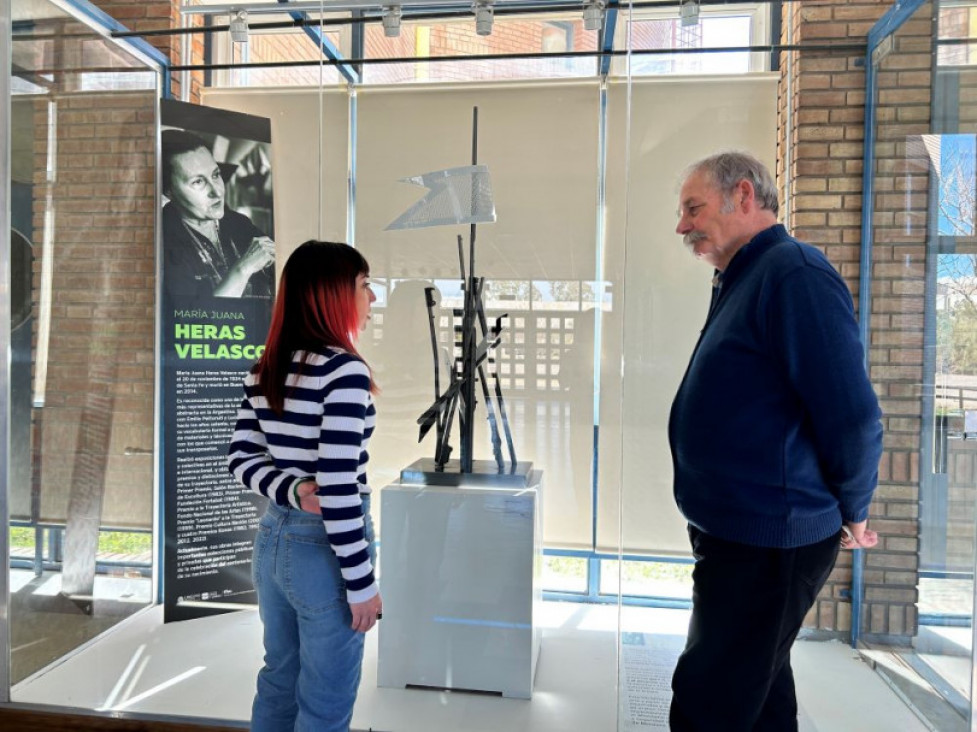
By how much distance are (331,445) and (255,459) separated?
0.98 ft

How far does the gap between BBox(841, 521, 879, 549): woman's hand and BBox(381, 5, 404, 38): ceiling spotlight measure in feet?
7.72

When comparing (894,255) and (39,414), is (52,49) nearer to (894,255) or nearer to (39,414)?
(39,414)

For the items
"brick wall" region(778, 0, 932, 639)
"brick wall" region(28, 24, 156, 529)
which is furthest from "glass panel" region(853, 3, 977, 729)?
"brick wall" region(28, 24, 156, 529)

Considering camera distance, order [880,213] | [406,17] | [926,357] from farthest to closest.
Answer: [406,17], [880,213], [926,357]

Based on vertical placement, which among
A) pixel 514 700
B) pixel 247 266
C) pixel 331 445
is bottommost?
pixel 514 700

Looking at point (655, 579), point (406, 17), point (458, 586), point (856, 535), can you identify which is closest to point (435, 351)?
point (458, 586)

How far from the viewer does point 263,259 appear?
302 cm

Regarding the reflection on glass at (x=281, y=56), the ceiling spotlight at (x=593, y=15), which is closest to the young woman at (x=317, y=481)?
the ceiling spotlight at (x=593, y=15)

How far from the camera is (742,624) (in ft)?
4.73

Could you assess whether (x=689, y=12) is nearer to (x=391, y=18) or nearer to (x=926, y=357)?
(x=391, y=18)

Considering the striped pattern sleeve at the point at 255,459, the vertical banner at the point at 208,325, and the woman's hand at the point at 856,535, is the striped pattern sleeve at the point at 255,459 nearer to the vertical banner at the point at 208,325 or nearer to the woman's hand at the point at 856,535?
the woman's hand at the point at 856,535

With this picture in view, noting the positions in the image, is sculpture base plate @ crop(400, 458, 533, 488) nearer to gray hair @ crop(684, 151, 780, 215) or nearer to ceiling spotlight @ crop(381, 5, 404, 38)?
gray hair @ crop(684, 151, 780, 215)

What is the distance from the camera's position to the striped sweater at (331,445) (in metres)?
1.39

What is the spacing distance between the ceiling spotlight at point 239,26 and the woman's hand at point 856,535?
2.73m
